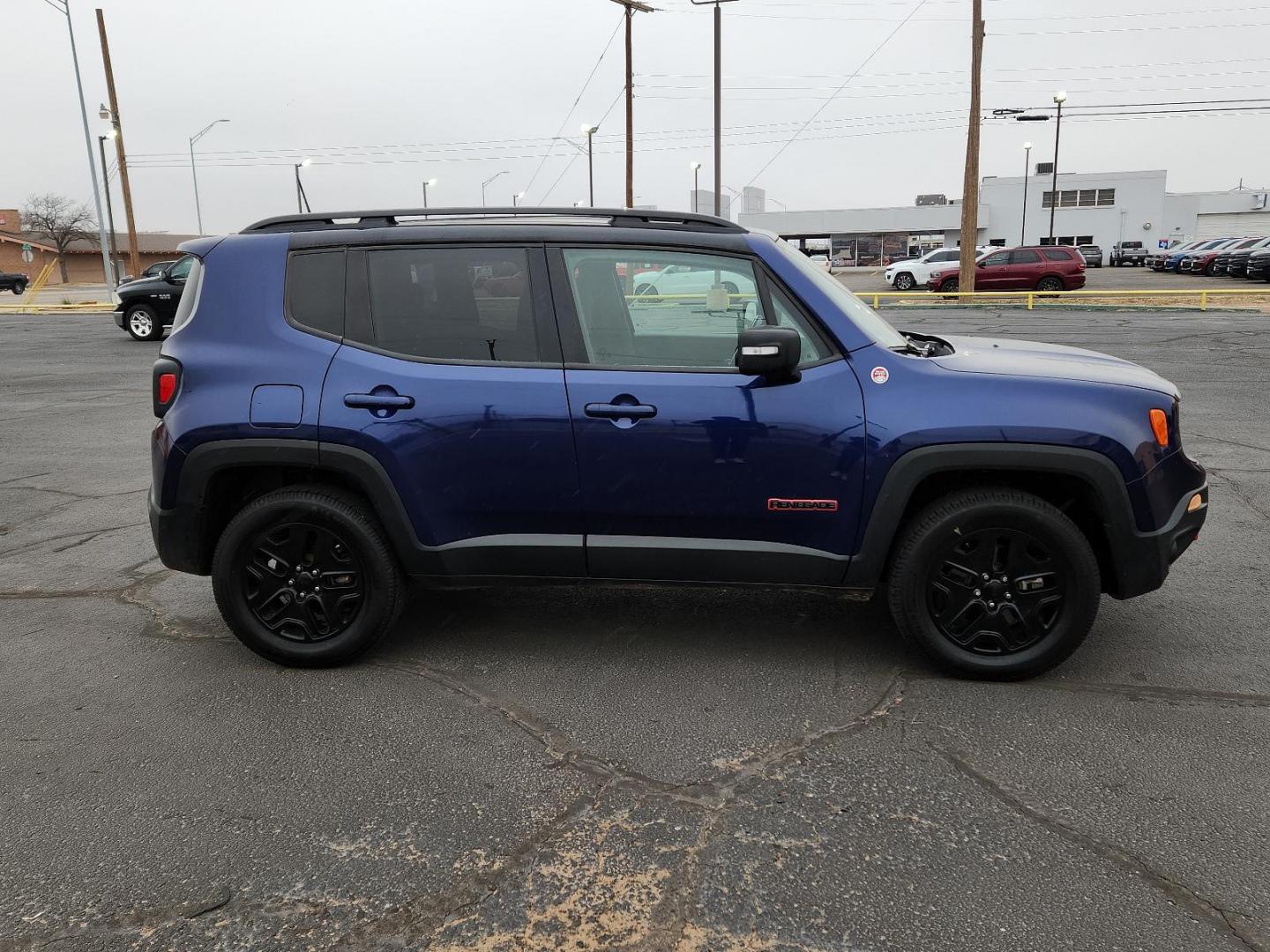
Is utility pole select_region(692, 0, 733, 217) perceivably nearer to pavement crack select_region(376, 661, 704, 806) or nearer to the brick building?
pavement crack select_region(376, 661, 704, 806)

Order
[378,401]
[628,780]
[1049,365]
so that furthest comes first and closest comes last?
[1049,365] → [378,401] → [628,780]

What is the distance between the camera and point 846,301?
12.7ft

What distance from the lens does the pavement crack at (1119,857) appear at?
2.37 meters

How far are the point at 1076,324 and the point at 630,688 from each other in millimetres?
19141

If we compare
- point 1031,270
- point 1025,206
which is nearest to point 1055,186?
point 1025,206

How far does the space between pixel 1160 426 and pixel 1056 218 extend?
76.5 meters

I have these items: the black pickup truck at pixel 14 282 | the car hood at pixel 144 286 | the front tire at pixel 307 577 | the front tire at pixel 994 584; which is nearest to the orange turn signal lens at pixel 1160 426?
the front tire at pixel 994 584

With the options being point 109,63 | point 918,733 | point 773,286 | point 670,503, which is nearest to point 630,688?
point 670,503

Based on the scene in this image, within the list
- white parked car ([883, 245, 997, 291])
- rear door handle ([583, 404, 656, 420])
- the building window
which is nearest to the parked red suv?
white parked car ([883, 245, 997, 291])

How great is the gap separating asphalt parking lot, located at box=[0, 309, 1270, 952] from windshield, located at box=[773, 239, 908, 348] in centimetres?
135

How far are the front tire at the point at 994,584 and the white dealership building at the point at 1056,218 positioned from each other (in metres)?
64.5

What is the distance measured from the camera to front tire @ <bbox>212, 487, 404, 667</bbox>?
3852 mm

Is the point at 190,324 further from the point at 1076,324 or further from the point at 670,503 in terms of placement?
the point at 1076,324

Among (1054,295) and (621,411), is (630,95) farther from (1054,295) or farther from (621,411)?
(621,411)
